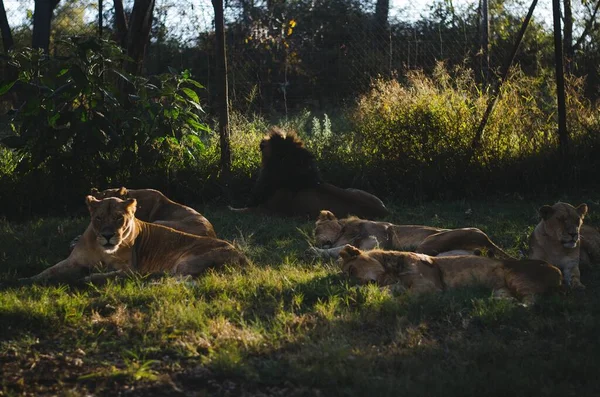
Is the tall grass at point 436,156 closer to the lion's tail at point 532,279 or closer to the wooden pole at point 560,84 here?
the wooden pole at point 560,84

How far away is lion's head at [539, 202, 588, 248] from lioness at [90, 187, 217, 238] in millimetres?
2852

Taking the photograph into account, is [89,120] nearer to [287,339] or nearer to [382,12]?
[287,339]

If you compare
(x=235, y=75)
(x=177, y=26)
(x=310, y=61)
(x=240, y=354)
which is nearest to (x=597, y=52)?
(x=310, y=61)

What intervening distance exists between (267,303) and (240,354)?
1.05m

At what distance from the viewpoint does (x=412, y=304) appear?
5355 millimetres

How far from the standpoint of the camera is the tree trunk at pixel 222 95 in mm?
9812

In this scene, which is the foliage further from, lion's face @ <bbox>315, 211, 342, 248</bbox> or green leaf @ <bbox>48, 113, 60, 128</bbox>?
lion's face @ <bbox>315, 211, 342, 248</bbox>

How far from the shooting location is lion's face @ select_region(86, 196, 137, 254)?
6.32 meters

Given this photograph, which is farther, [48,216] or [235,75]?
[235,75]

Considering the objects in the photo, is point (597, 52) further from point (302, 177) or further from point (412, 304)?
point (412, 304)

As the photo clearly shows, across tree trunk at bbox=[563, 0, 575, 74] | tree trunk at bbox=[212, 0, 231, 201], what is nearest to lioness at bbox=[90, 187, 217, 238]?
tree trunk at bbox=[212, 0, 231, 201]

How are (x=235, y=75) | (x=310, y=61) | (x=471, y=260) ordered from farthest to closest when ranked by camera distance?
(x=310, y=61) → (x=235, y=75) → (x=471, y=260)

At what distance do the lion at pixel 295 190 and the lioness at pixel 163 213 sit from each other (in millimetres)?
1557

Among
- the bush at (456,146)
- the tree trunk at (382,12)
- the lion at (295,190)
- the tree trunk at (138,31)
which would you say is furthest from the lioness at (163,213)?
the tree trunk at (382,12)
